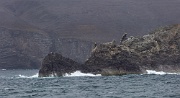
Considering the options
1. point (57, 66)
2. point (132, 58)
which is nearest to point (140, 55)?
point (132, 58)

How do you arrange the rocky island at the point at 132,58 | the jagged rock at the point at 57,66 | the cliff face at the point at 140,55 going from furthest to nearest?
1. the cliff face at the point at 140,55
2. the rocky island at the point at 132,58
3. the jagged rock at the point at 57,66

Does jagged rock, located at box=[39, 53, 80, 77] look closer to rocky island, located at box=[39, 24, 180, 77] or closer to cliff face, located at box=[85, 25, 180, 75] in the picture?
rocky island, located at box=[39, 24, 180, 77]

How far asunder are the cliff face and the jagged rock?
4399 mm

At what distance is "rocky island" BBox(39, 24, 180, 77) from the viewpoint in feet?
472

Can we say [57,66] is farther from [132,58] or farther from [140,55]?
[140,55]

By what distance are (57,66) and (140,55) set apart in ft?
81.9

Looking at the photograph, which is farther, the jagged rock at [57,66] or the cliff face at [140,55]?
the cliff face at [140,55]

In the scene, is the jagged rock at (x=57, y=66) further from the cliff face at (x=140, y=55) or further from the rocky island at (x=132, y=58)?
the cliff face at (x=140, y=55)

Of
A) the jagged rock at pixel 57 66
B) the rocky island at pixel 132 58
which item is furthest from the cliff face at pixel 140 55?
the jagged rock at pixel 57 66

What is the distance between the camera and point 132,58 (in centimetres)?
14788

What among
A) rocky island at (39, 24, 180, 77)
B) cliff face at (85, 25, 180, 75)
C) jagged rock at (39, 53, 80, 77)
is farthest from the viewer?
cliff face at (85, 25, 180, 75)

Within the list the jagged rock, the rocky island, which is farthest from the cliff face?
the jagged rock

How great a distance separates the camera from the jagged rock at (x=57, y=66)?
143 metres

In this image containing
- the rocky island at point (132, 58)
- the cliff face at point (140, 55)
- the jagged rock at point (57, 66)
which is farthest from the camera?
the cliff face at point (140, 55)
